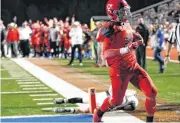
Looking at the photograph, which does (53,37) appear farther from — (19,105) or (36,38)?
(19,105)

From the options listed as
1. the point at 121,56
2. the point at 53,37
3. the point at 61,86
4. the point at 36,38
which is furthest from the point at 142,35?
Answer: the point at 36,38

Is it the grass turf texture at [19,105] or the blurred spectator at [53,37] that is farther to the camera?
the blurred spectator at [53,37]

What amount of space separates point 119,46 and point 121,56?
0.14 metres

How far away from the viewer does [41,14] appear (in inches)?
1747

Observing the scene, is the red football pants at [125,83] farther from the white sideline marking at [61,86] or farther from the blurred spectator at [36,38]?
the blurred spectator at [36,38]

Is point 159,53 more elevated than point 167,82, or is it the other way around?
point 159,53

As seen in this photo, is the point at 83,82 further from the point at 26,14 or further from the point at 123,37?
the point at 26,14

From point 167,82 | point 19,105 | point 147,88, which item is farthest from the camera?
point 167,82

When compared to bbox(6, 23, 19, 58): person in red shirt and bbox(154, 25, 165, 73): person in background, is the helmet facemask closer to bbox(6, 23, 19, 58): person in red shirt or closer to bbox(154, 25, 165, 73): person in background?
bbox(154, 25, 165, 73): person in background

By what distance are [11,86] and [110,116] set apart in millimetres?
5811

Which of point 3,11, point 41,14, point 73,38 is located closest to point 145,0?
point 41,14

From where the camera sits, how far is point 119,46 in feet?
24.1

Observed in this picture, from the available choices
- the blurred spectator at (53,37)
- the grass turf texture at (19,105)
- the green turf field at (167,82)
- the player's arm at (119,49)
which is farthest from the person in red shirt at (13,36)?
the player's arm at (119,49)

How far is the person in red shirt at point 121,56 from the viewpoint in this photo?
729cm
